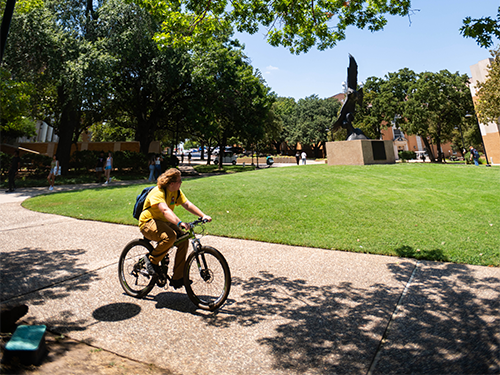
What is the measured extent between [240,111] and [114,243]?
22938mm

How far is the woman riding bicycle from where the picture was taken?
392 centimetres

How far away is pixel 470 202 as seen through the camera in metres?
9.57

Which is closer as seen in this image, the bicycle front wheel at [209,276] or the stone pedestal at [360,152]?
the bicycle front wheel at [209,276]

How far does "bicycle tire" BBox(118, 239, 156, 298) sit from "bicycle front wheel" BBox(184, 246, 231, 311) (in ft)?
1.95

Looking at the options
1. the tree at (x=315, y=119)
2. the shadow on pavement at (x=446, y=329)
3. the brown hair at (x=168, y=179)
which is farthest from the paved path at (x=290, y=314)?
the tree at (x=315, y=119)

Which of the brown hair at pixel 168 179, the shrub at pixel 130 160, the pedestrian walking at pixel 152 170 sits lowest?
the brown hair at pixel 168 179

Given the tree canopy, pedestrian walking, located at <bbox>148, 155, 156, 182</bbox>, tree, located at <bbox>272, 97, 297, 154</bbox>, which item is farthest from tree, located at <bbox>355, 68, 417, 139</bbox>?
pedestrian walking, located at <bbox>148, 155, 156, 182</bbox>

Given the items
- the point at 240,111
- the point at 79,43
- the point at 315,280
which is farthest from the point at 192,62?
the point at 315,280

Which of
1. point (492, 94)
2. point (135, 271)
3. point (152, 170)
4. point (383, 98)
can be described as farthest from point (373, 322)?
point (383, 98)

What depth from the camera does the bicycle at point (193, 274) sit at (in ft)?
13.0

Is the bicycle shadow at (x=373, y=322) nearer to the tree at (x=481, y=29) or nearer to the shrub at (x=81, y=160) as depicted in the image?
the tree at (x=481, y=29)

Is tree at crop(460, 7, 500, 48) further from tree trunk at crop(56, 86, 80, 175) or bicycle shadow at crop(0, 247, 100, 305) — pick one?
tree trunk at crop(56, 86, 80, 175)

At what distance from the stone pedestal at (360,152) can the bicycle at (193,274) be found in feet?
56.6

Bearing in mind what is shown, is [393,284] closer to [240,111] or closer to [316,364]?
[316,364]
